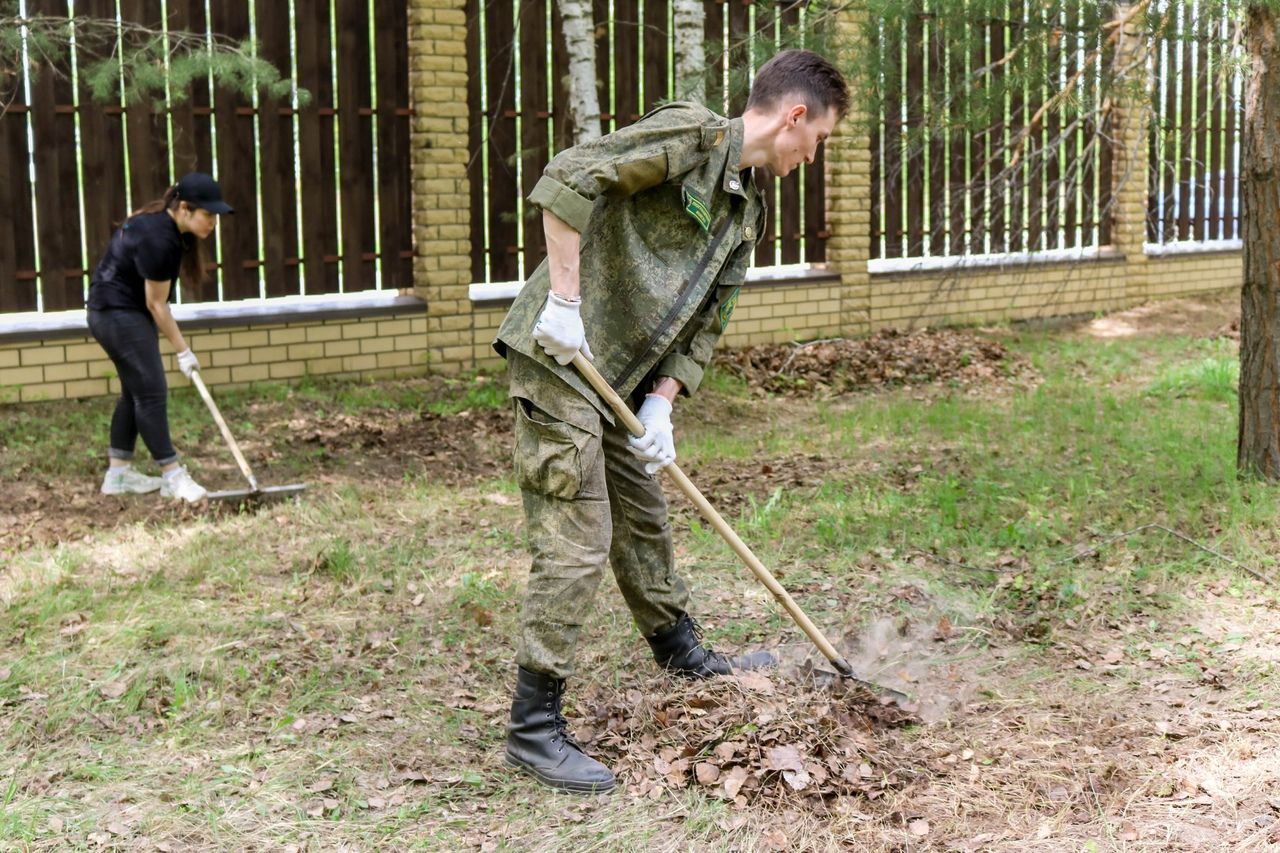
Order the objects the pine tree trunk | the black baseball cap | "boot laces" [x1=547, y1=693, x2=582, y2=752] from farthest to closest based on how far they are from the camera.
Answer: the black baseball cap < the pine tree trunk < "boot laces" [x1=547, y1=693, x2=582, y2=752]

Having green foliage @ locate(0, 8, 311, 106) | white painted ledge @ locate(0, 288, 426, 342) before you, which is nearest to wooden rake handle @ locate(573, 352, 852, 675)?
green foliage @ locate(0, 8, 311, 106)

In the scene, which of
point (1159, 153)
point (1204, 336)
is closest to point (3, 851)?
point (1159, 153)

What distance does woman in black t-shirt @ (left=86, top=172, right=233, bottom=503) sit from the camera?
632 centimetres

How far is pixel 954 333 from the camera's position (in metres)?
11.5

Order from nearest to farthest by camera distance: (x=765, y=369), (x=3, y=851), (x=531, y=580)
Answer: (x=3, y=851) < (x=531, y=580) < (x=765, y=369)

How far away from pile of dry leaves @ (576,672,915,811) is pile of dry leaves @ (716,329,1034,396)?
574 cm

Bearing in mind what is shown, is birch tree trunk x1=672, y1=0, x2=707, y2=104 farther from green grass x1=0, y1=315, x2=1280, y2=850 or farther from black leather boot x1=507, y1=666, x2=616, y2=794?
black leather boot x1=507, y1=666, x2=616, y2=794

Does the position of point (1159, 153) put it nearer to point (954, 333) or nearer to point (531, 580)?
point (954, 333)

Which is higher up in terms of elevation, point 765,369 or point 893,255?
point 893,255

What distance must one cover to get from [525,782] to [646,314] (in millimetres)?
1247

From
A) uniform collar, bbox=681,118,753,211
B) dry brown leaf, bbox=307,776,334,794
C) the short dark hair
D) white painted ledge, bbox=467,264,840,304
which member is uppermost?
the short dark hair

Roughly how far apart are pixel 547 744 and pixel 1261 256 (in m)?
3.91

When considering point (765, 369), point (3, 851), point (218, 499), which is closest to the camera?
point (3, 851)

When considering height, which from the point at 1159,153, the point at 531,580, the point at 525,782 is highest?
Answer: the point at 1159,153
